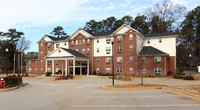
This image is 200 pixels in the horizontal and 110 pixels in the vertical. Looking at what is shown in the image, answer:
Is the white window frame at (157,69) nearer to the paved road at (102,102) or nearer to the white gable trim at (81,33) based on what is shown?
the white gable trim at (81,33)

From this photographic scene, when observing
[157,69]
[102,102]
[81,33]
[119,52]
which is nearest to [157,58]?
[157,69]

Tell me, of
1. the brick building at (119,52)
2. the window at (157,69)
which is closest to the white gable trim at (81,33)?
the brick building at (119,52)

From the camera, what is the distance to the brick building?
37719 mm

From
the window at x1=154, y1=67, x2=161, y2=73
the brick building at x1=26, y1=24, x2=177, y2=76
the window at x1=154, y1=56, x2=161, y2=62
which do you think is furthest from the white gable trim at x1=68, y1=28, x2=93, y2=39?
the window at x1=154, y1=67, x2=161, y2=73

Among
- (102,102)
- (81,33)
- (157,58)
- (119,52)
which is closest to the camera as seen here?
(102,102)

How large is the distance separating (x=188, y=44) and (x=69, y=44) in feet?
150

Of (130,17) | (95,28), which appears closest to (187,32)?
(130,17)

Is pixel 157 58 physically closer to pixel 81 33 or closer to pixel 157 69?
pixel 157 69

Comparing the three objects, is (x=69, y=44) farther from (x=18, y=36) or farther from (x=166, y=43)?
(x=18, y=36)

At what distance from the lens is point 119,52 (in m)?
41.6

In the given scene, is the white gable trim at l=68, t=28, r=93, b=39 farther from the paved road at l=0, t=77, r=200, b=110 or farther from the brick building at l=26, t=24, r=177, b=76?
the paved road at l=0, t=77, r=200, b=110

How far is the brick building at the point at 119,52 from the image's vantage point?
37.7m

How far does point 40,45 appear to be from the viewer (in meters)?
53.2

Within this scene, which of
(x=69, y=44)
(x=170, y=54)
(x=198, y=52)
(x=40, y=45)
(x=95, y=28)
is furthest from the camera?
(x=95, y=28)
